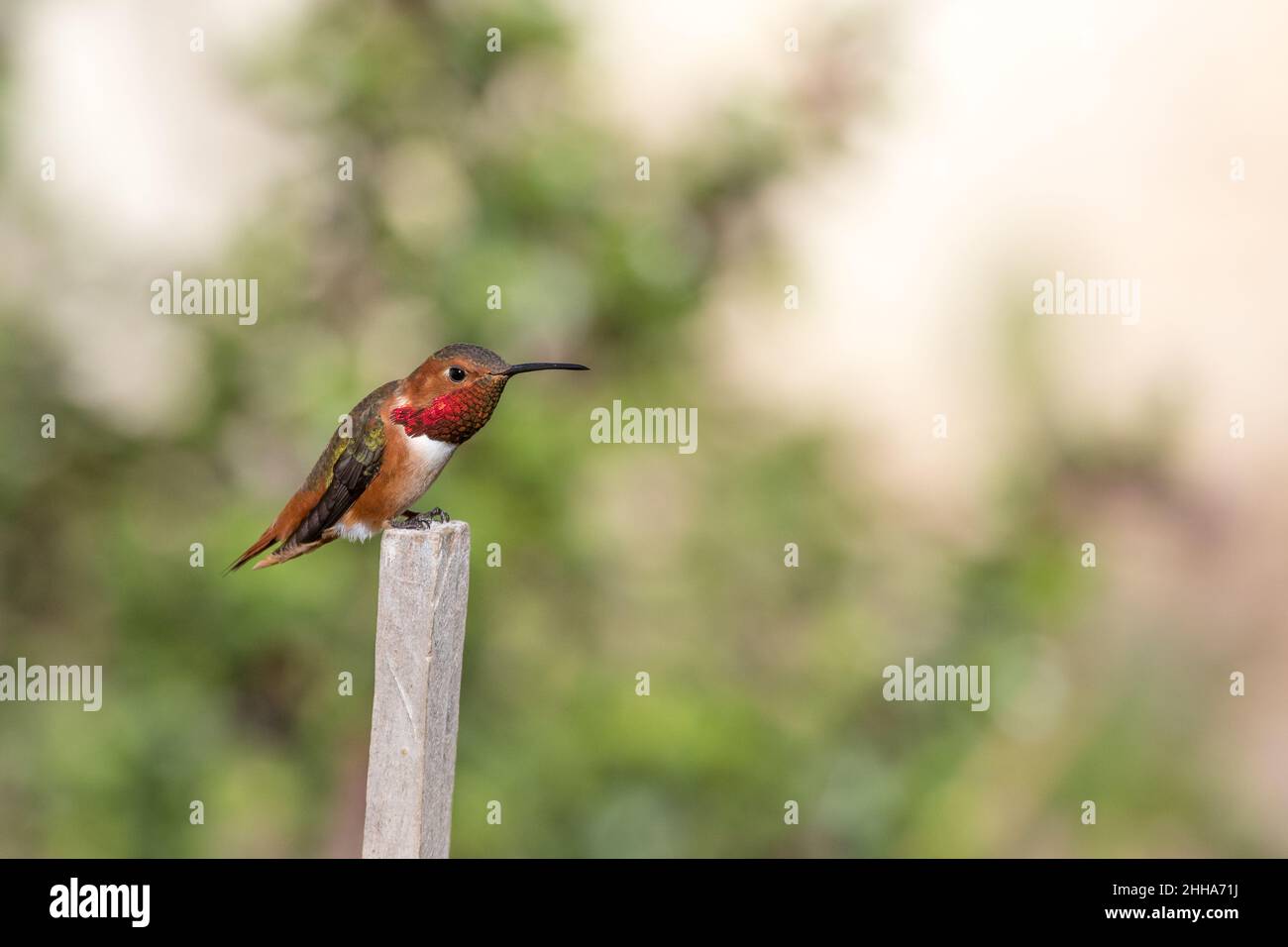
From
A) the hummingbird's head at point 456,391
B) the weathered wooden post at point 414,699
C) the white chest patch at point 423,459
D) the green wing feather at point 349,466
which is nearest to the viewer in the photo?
the weathered wooden post at point 414,699

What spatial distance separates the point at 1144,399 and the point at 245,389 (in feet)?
17.8

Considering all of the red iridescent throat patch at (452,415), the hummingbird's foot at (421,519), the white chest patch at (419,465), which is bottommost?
the hummingbird's foot at (421,519)

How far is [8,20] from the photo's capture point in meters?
7.82

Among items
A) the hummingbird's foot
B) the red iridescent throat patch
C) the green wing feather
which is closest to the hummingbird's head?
the red iridescent throat patch

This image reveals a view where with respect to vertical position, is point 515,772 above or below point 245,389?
below

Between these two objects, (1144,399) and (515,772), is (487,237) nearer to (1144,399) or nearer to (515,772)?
(515,772)

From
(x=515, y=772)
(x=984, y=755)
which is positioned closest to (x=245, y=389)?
(x=515, y=772)

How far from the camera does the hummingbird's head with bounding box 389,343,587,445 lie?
314cm

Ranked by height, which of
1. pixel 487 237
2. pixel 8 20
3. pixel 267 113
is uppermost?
pixel 8 20

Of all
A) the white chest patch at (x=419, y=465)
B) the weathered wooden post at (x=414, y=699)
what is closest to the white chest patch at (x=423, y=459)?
the white chest patch at (x=419, y=465)

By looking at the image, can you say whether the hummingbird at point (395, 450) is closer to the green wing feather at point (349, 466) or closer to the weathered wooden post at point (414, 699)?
the green wing feather at point (349, 466)

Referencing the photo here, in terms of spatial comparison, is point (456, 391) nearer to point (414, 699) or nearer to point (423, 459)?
point (423, 459)

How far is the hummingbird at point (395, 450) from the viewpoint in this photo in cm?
316

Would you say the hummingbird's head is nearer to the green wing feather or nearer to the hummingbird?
the hummingbird
